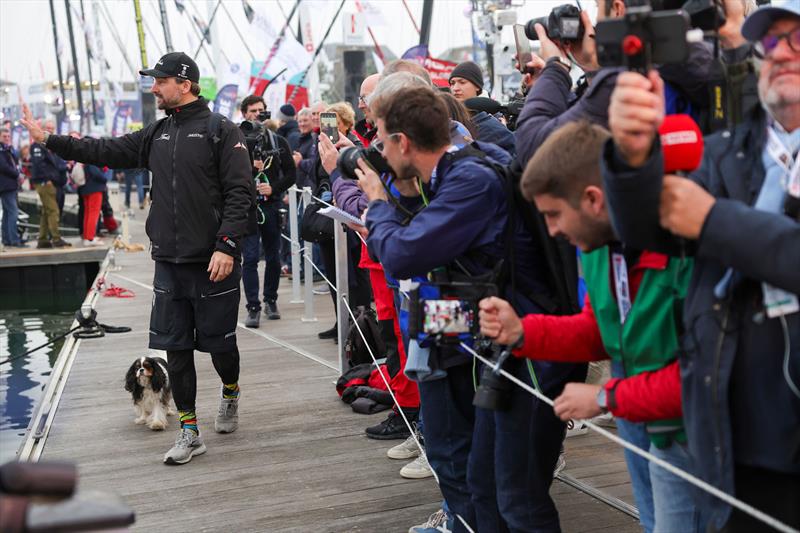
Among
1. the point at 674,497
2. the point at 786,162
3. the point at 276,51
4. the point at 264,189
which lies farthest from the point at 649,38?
the point at 276,51

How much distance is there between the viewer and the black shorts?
566 centimetres

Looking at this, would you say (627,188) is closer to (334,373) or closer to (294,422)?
(294,422)

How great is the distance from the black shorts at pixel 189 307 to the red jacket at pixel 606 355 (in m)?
3.14

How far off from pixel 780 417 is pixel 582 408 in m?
0.64

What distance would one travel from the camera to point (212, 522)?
4637mm

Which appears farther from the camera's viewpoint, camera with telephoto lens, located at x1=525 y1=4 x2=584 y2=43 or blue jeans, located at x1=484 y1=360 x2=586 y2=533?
camera with telephoto lens, located at x1=525 y1=4 x2=584 y2=43

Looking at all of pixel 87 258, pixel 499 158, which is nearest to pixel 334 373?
pixel 499 158

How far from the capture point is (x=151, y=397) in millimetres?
6371

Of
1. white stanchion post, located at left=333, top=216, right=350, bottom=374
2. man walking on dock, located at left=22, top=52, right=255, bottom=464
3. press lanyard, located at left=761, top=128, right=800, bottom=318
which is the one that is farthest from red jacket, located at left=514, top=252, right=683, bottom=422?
white stanchion post, located at left=333, top=216, right=350, bottom=374

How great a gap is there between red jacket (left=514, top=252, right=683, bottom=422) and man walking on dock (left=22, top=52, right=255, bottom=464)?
306cm

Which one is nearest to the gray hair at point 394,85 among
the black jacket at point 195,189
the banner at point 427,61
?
the black jacket at point 195,189

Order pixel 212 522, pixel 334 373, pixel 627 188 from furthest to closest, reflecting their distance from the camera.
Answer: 1. pixel 334 373
2. pixel 212 522
3. pixel 627 188

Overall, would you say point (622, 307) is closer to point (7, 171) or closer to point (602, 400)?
point (602, 400)

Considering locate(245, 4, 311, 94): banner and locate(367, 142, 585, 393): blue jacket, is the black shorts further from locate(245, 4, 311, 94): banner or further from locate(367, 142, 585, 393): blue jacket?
locate(245, 4, 311, 94): banner
